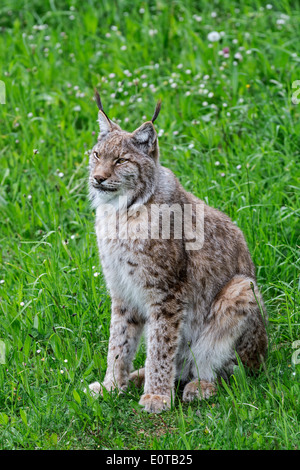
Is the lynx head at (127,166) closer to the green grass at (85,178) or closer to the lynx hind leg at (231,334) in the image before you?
the lynx hind leg at (231,334)

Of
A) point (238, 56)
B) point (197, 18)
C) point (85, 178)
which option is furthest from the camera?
point (197, 18)

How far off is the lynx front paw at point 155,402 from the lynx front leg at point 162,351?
0.09 ft

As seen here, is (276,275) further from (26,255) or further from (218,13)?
(218,13)

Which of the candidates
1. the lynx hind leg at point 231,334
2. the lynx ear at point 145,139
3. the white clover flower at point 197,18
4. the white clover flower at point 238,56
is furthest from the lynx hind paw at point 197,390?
the white clover flower at point 197,18

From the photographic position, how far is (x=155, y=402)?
4309mm

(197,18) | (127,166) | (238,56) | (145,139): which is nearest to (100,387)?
(127,166)

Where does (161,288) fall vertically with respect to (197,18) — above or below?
below

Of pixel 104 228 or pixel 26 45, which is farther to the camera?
pixel 26 45

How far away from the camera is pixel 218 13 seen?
8453 mm

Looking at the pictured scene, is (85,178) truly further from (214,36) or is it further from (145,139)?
(214,36)

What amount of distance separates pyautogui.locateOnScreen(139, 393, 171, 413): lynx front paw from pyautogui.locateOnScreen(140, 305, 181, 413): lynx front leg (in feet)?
0.09

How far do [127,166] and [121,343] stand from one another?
1.15 meters

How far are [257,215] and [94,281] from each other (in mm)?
1349
